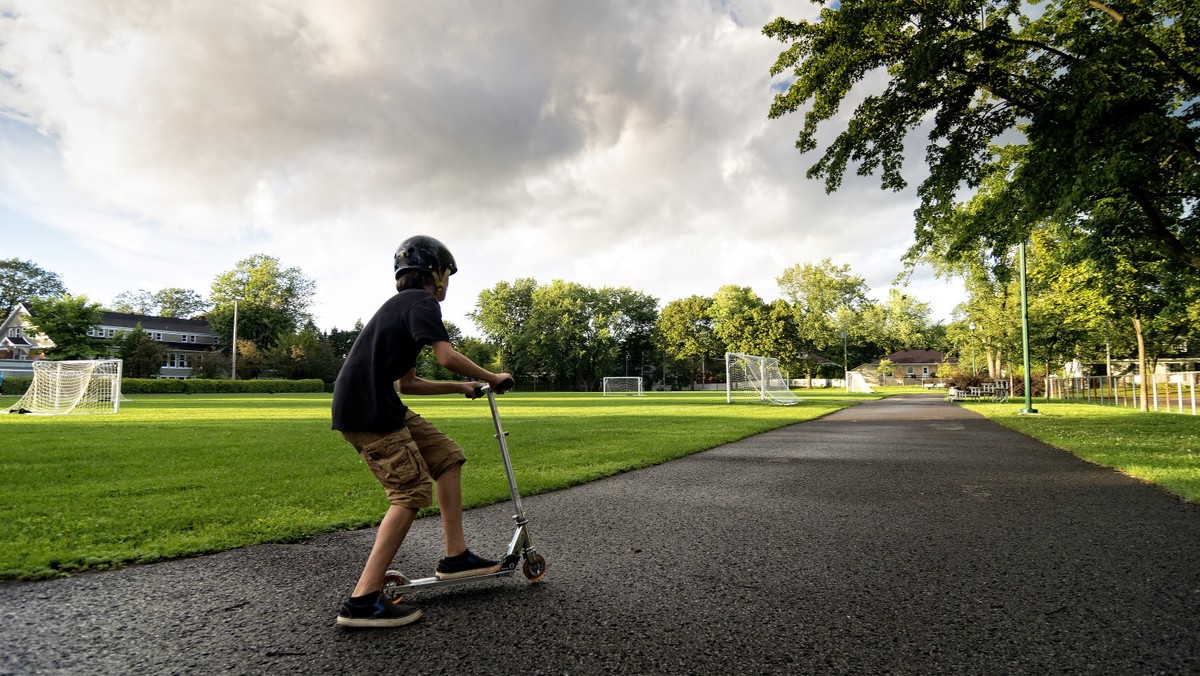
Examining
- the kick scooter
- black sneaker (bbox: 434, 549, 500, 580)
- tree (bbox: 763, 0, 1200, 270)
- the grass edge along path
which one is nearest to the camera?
the kick scooter

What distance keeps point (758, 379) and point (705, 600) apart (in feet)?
111

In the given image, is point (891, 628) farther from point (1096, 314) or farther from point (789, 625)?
point (1096, 314)

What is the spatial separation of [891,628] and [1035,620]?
2.51ft

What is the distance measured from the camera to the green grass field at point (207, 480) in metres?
4.42

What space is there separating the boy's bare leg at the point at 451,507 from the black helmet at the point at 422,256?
1143mm

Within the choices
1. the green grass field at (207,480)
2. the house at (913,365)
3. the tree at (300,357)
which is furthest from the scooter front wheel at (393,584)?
the house at (913,365)

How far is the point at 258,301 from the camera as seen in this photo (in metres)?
78.2

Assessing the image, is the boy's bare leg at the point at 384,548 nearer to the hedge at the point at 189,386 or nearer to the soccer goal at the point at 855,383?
the hedge at the point at 189,386

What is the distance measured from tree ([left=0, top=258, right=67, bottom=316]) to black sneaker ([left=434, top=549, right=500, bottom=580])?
9347cm

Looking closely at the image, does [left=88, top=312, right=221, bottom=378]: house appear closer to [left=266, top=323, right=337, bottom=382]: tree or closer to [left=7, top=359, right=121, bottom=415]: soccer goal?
[left=266, top=323, right=337, bottom=382]: tree

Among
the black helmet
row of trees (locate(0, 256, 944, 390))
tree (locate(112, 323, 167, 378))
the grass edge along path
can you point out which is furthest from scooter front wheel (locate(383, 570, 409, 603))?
tree (locate(112, 323, 167, 378))

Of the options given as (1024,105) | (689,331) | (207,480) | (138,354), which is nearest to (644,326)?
(689,331)

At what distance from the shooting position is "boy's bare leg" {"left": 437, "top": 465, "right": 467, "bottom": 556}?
332cm

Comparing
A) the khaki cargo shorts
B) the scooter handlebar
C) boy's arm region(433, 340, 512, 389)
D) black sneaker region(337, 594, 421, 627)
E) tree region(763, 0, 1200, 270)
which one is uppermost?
tree region(763, 0, 1200, 270)
